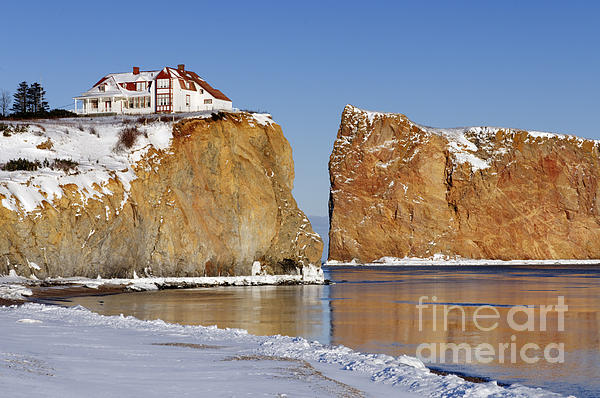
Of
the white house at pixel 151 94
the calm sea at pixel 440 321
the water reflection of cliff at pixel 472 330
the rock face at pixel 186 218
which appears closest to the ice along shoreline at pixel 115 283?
the rock face at pixel 186 218

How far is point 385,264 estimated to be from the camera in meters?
141

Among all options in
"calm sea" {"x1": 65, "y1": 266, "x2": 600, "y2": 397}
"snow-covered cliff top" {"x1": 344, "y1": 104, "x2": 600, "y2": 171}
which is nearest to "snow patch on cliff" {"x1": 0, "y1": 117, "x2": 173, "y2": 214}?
"calm sea" {"x1": 65, "y1": 266, "x2": 600, "y2": 397}

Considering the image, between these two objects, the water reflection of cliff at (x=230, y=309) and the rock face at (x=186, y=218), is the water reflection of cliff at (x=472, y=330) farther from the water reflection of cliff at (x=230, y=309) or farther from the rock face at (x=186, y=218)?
the rock face at (x=186, y=218)

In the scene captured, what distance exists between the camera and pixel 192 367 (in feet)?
48.8

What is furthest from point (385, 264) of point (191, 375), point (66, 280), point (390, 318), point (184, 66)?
point (191, 375)

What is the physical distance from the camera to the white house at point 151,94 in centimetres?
7688

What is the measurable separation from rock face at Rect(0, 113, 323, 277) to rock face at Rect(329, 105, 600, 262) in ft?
240

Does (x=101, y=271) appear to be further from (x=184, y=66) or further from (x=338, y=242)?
(x=338, y=242)

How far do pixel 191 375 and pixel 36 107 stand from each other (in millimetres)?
83669

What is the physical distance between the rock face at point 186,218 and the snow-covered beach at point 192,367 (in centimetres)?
2607

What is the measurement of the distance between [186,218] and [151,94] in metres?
23.9

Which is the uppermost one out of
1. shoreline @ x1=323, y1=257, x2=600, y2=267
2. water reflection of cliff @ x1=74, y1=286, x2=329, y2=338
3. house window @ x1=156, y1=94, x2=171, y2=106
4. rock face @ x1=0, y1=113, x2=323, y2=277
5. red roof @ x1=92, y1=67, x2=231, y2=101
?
red roof @ x1=92, y1=67, x2=231, y2=101

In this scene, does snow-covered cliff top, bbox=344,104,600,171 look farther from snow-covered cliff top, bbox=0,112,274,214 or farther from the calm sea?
the calm sea

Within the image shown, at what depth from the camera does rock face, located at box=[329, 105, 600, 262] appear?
14350 cm
